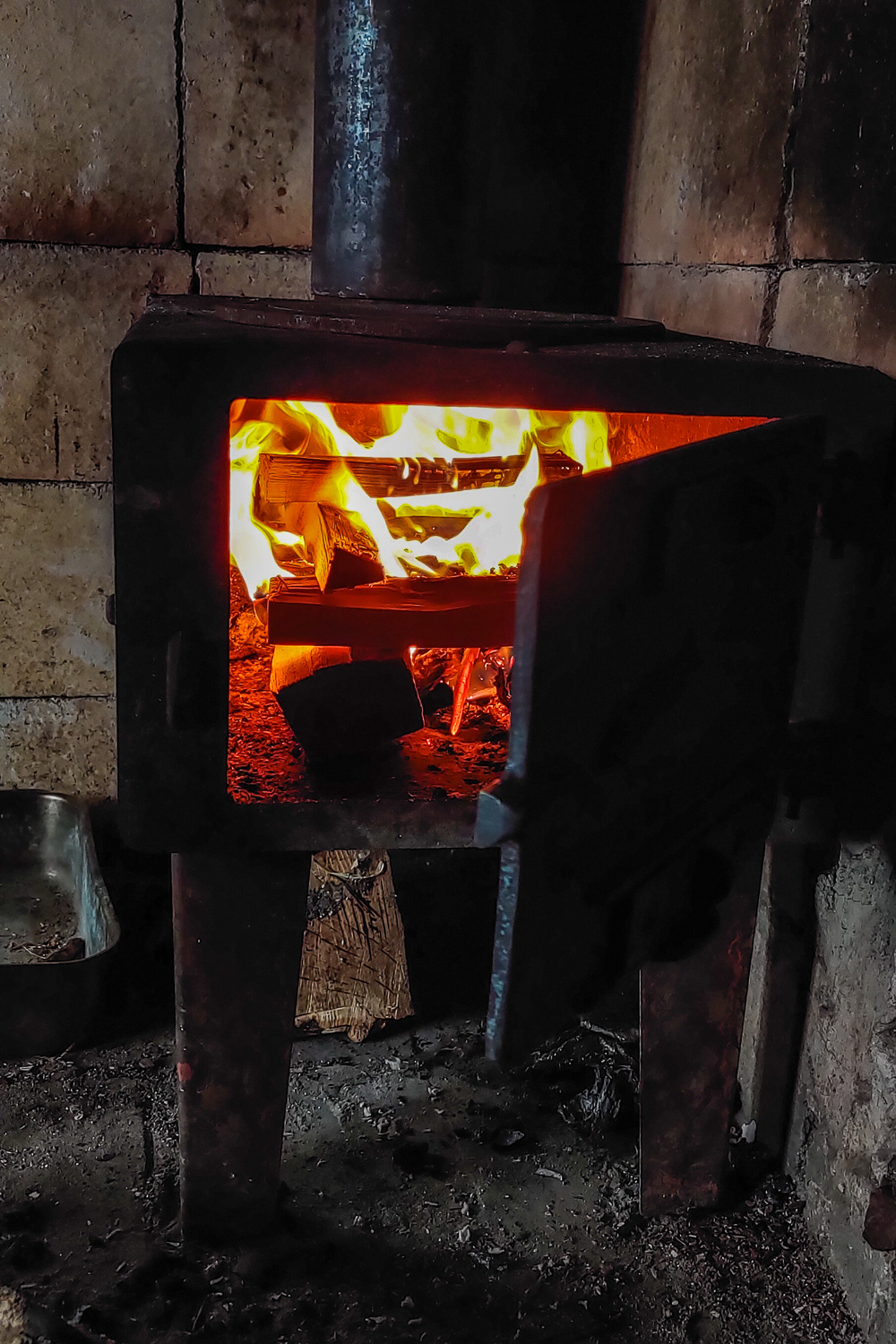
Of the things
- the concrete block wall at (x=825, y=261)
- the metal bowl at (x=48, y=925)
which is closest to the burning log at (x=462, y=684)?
the concrete block wall at (x=825, y=261)

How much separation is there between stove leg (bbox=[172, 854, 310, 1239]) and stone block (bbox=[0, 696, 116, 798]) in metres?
1.17

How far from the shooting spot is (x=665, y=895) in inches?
55.5

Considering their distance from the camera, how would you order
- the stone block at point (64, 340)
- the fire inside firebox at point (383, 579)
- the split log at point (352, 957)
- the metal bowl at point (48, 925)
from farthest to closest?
the stone block at point (64, 340)
the split log at point (352, 957)
the metal bowl at point (48, 925)
the fire inside firebox at point (383, 579)

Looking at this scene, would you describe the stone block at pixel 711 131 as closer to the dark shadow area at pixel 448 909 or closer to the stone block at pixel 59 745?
the dark shadow area at pixel 448 909

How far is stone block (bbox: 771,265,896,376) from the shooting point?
4.87 feet

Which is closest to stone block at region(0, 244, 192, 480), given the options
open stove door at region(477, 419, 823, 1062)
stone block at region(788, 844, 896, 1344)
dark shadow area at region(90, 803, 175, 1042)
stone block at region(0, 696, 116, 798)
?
stone block at region(0, 696, 116, 798)

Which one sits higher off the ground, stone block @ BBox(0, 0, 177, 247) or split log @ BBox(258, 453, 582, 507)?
stone block @ BBox(0, 0, 177, 247)

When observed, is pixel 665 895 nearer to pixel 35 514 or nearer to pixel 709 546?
pixel 709 546

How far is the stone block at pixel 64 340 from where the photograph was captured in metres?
2.38

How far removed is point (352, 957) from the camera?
2266 millimetres

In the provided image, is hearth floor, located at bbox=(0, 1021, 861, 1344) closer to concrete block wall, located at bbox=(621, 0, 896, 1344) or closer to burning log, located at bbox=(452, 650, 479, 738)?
concrete block wall, located at bbox=(621, 0, 896, 1344)

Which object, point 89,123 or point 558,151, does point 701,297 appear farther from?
point 89,123

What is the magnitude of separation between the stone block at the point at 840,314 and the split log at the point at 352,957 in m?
1.26

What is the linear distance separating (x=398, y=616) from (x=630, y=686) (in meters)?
0.51
